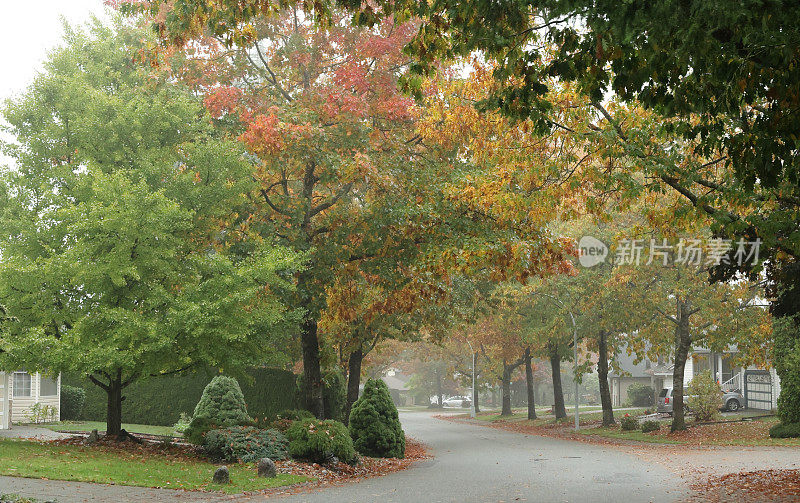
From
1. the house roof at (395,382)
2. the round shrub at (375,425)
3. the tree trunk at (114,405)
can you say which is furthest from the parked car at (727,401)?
the house roof at (395,382)

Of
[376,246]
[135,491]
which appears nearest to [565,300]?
[376,246]

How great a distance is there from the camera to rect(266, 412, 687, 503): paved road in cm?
1287

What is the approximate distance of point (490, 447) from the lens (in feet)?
89.5

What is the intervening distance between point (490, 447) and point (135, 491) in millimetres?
17578

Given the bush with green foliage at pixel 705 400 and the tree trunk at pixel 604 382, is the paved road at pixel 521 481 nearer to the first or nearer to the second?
the bush with green foliage at pixel 705 400

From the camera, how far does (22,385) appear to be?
3069 centimetres

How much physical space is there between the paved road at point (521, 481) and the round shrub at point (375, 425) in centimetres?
105

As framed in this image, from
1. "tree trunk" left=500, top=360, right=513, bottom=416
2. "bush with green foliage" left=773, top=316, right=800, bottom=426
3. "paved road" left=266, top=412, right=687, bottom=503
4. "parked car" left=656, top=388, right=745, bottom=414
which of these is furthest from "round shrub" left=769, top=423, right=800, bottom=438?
"tree trunk" left=500, top=360, right=513, bottom=416

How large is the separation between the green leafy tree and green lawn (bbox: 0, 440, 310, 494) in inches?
70.1

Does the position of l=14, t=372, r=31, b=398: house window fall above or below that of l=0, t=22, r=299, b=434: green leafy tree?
below

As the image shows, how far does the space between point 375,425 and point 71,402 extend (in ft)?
62.9

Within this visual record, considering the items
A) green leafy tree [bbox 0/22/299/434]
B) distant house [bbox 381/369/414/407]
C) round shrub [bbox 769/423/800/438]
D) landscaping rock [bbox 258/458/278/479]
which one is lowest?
distant house [bbox 381/369/414/407]

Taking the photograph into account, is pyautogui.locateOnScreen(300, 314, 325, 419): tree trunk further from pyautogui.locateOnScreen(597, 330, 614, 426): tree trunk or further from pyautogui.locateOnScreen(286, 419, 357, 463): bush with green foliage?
pyautogui.locateOnScreen(597, 330, 614, 426): tree trunk

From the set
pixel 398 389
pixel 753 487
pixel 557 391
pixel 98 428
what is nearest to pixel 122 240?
pixel 753 487
